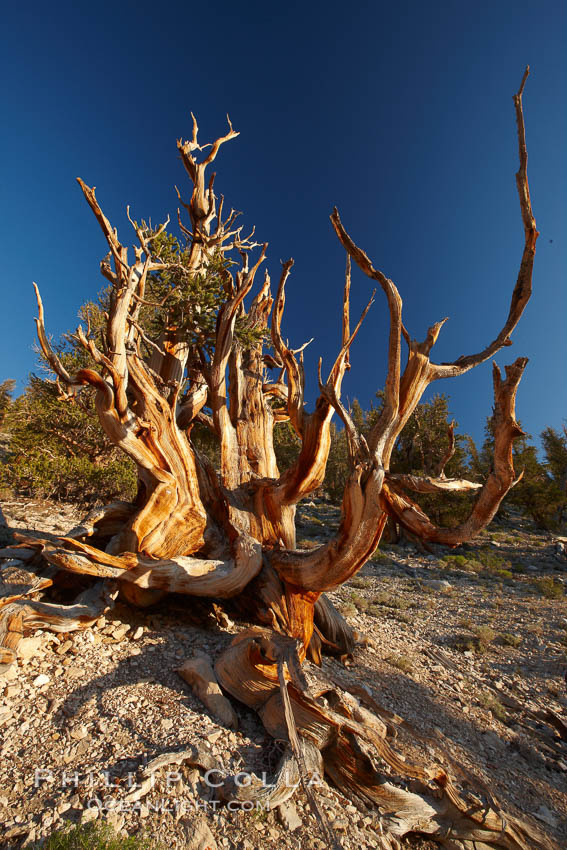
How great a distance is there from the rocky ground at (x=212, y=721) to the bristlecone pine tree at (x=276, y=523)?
168 millimetres

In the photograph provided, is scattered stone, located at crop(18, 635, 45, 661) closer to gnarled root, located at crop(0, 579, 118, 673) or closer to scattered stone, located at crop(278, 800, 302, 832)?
gnarled root, located at crop(0, 579, 118, 673)

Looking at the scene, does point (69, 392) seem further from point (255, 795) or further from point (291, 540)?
point (255, 795)

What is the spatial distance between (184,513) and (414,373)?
2695 mm

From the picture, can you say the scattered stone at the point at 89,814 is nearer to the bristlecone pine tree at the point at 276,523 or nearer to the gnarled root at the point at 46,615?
the bristlecone pine tree at the point at 276,523

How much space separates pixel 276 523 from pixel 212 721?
2.17 m

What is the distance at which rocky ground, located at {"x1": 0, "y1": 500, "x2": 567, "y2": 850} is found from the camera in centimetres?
168

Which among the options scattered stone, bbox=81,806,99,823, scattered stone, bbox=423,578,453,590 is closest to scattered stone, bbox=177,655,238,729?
scattered stone, bbox=81,806,99,823

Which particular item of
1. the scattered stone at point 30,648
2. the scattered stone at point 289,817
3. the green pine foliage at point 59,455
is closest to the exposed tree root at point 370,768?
the scattered stone at point 289,817

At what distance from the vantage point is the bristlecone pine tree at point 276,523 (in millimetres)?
2141

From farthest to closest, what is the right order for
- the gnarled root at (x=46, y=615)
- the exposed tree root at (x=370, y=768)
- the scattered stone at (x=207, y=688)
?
the gnarled root at (x=46, y=615)
the scattered stone at (x=207, y=688)
the exposed tree root at (x=370, y=768)

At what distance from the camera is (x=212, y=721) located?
2352 millimetres

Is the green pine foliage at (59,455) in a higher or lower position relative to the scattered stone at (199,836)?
higher

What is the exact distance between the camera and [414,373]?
125 inches

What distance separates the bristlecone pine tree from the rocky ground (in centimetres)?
17
